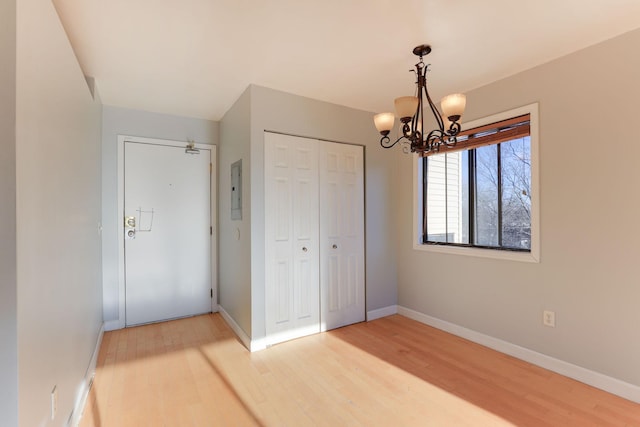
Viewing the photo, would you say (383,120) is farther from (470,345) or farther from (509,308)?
(470,345)

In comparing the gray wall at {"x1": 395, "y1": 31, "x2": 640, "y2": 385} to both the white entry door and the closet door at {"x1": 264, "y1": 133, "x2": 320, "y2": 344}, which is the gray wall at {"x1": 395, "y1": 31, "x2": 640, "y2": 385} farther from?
the white entry door


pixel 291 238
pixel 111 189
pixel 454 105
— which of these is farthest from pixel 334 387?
pixel 111 189

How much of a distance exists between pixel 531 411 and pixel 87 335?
307cm

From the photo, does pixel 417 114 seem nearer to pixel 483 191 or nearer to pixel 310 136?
Answer: pixel 310 136

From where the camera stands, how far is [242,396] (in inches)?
79.6

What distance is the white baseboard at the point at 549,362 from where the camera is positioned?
1.99 meters

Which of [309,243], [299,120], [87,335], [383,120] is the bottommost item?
[87,335]

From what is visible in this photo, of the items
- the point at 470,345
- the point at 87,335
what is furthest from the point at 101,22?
the point at 470,345

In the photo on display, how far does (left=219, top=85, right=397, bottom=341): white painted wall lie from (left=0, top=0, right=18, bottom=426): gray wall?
5.63ft

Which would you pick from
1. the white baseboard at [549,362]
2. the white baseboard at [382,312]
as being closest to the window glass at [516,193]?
the white baseboard at [549,362]

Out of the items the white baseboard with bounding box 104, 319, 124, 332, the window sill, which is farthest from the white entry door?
the window sill

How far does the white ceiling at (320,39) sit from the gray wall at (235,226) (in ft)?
1.40

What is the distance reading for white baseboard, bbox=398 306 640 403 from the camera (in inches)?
78.2

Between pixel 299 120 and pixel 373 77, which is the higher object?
pixel 373 77
